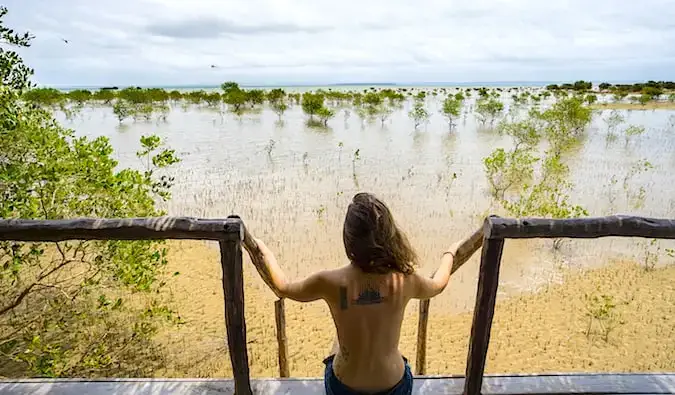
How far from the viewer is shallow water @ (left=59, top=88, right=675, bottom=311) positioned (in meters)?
8.71

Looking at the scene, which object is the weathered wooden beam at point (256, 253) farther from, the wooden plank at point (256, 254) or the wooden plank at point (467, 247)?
the wooden plank at point (467, 247)

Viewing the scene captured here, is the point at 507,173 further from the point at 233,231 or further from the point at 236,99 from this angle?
the point at 236,99

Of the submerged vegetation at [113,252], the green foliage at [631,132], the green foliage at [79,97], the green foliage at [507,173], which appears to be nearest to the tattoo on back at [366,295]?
the submerged vegetation at [113,252]

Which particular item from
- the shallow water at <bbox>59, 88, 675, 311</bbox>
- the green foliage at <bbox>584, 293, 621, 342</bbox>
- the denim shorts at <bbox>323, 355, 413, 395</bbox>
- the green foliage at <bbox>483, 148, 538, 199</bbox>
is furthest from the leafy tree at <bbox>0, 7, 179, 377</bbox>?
the green foliage at <bbox>483, 148, 538, 199</bbox>

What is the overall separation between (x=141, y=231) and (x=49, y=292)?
5225mm

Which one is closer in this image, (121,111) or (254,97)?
(121,111)

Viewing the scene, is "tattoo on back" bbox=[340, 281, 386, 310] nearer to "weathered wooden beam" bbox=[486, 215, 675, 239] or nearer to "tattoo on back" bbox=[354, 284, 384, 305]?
"tattoo on back" bbox=[354, 284, 384, 305]

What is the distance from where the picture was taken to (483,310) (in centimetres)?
229

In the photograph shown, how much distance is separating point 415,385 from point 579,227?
1.20 meters

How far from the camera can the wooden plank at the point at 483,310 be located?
2.14 metres

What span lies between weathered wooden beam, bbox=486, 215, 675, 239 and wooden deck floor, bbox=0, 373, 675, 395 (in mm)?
977

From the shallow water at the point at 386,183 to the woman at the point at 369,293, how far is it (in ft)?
17.8

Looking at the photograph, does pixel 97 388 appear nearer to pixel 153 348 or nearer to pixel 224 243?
pixel 224 243

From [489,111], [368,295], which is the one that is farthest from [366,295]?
[489,111]
